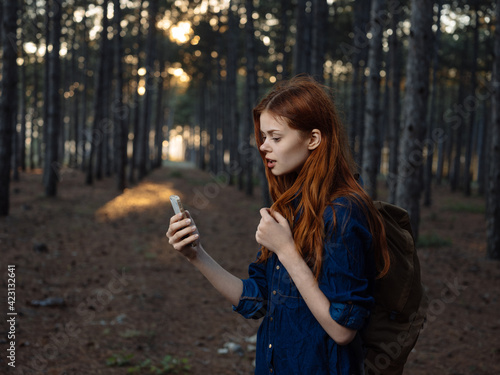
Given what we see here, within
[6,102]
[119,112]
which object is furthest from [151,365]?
[119,112]

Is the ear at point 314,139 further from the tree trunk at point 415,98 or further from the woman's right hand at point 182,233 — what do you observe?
the tree trunk at point 415,98

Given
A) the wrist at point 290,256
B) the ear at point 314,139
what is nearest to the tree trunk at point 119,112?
the ear at point 314,139

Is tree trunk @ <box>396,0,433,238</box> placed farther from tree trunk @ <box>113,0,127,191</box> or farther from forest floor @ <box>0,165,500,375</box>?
tree trunk @ <box>113,0,127,191</box>

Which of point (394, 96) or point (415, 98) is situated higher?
point (394, 96)

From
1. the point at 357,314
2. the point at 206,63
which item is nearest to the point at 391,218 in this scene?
the point at 357,314

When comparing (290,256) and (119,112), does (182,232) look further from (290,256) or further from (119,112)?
(119,112)

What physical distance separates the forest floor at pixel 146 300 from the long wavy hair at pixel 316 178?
11.0 ft

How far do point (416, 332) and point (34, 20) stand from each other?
26.0m

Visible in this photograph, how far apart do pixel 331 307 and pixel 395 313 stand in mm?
289

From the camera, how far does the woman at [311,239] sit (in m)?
1.63

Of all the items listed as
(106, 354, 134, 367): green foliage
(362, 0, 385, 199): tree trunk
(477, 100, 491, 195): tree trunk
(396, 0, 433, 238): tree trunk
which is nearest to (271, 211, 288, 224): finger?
(106, 354, 134, 367): green foliage

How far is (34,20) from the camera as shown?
74.6ft

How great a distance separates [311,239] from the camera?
171 centimetres

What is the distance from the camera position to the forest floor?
480 cm
